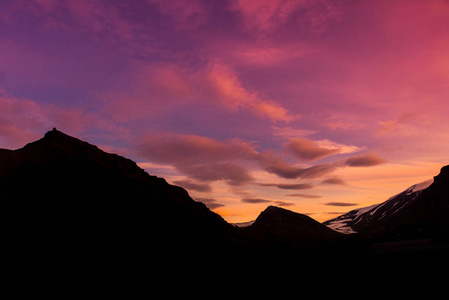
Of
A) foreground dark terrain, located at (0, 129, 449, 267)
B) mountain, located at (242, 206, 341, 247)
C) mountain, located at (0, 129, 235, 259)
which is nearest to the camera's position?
foreground dark terrain, located at (0, 129, 449, 267)

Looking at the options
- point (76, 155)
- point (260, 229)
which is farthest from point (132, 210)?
point (260, 229)

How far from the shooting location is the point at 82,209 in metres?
42.5

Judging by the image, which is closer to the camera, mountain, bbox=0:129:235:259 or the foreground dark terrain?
the foreground dark terrain

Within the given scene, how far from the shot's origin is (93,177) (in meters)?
53.5

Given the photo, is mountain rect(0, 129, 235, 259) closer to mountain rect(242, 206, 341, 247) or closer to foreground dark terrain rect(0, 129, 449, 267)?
foreground dark terrain rect(0, 129, 449, 267)

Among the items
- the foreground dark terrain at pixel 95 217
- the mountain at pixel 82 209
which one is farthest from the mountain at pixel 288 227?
the mountain at pixel 82 209

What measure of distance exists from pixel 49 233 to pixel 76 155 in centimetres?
2792

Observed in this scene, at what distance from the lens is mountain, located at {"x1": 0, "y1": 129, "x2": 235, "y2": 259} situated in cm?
3347

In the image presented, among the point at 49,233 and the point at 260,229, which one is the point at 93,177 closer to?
the point at 49,233

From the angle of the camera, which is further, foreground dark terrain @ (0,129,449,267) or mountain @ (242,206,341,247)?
mountain @ (242,206,341,247)

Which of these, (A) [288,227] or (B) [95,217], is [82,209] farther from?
(A) [288,227]

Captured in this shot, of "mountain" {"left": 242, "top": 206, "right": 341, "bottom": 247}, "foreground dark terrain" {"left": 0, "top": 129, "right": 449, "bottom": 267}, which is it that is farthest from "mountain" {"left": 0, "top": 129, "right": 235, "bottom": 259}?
"mountain" {"left": 242, "top": 206, "right": 341, "bottom": 247}

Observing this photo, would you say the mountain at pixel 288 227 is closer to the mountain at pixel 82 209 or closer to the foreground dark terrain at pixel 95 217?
the foreground dark terrain at pixel 95 217

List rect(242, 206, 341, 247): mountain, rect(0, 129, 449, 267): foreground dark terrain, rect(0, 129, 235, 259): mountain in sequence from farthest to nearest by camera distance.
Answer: rect(242, 206, 341, 247): mountain
rect(0, 129, 235, 259): mountain
rect(0, 129, 449, 267): foreground dark terrain
